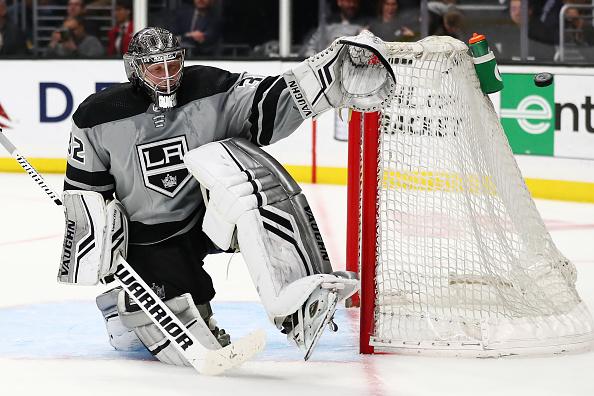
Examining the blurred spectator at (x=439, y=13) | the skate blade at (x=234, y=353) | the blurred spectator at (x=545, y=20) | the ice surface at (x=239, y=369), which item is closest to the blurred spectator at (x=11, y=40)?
the blurred spectator at (x=439, y=13)

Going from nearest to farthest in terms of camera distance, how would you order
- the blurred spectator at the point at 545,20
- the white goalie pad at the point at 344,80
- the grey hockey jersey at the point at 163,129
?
the white goalie pad at the point at 344,80 < the grey hockey jersey at the point at 163,129 < the blurred spectator at the point at 545,20

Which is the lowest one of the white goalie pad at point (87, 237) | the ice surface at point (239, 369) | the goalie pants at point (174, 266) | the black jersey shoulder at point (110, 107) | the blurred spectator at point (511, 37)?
the ice surface at point (239, 369)

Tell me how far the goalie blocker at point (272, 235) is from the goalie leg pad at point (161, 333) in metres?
0.26

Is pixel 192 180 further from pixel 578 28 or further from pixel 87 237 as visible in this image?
pixel 578 28

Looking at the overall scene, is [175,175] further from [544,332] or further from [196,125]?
[544,332]

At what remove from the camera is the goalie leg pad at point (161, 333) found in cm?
343

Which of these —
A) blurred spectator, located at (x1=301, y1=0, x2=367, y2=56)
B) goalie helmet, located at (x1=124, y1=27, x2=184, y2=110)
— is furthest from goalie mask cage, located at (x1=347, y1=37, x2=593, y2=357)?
blurred spectator, located at (x1=301, y1=0, x2=367, y2=56)

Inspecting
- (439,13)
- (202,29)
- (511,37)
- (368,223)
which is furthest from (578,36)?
(368,223)

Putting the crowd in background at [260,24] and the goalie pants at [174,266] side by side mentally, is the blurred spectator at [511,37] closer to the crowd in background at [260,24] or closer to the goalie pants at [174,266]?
the crowd in background at [260,24]

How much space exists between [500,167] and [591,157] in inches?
120

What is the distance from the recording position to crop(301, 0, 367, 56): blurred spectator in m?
8.37

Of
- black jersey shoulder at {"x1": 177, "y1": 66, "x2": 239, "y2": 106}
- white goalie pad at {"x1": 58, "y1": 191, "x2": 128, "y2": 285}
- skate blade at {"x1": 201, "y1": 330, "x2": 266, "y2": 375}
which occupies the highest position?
black jersey shoulder at {"x1": 177, "y1": 66, "x2": 239, "y2": 106}

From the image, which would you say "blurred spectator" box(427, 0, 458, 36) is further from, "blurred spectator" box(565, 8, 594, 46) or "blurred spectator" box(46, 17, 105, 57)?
"blurred spectator" box(46, 17, 105, 57)

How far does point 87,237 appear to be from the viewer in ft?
11.0
